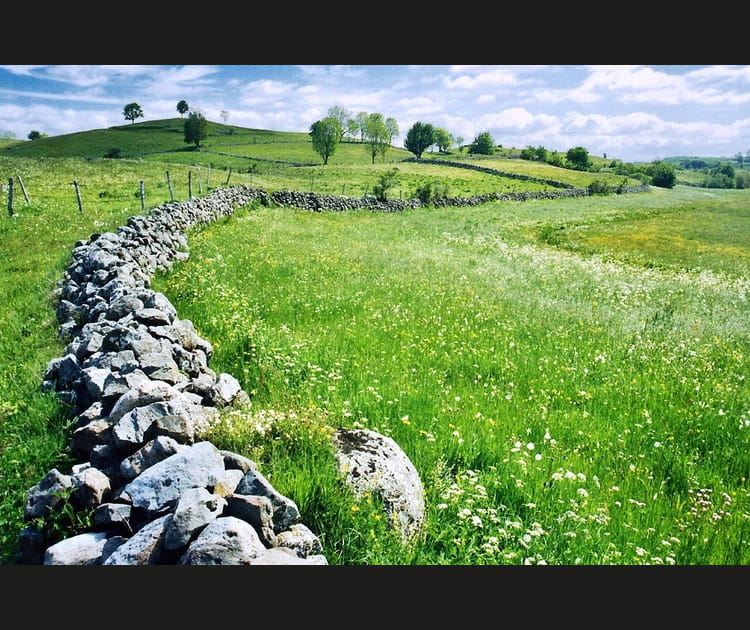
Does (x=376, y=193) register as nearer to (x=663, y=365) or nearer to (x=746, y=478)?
(x=663, y=365)

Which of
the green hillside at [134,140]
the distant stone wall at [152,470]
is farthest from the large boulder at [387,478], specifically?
the green hillside at [134,140]

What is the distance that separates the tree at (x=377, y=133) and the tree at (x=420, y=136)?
22051mm

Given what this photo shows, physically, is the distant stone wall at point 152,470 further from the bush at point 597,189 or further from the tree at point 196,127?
the tree at point 196,127

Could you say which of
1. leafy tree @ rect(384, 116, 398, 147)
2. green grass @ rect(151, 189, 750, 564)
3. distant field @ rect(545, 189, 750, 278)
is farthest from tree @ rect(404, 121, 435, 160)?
green grass @ rect(151, 189, 750, 564)

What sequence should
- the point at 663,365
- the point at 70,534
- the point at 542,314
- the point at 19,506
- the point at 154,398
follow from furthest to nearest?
the point at 542,314, the point at 663,365, the point at 154,398, the point at 19,506, the point at 70,534

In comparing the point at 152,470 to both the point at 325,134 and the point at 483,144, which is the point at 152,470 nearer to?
the point at 325,134

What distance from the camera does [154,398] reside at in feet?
17.9

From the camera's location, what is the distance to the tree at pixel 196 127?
11494cm

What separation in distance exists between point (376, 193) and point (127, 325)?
43803mm

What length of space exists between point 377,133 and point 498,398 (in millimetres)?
131769

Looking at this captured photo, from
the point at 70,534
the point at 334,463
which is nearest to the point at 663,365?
the point at 334,463

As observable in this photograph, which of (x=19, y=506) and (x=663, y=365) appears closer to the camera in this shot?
(x=19, y=506)

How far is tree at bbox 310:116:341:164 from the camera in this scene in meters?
109

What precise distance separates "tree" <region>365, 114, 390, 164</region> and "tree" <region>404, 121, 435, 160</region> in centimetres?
2205
